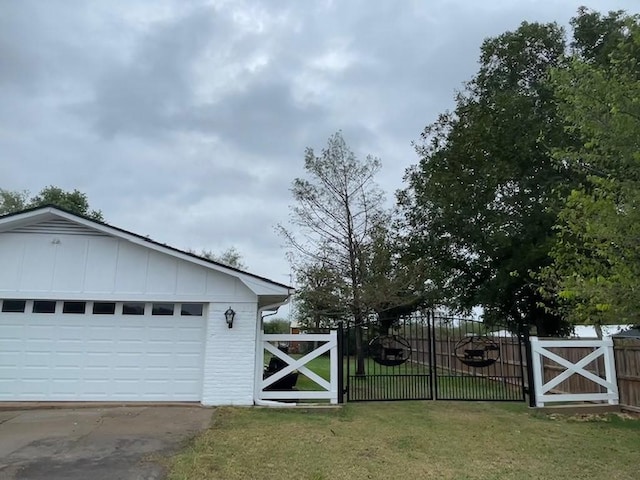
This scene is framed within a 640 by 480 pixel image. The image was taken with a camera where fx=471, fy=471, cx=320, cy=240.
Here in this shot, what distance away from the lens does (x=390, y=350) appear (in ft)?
35.0

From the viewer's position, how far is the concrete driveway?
17.6 ft

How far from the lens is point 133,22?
11.1m

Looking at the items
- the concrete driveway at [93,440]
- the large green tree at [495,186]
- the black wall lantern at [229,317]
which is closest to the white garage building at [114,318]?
the black wall lantern at [229,317]

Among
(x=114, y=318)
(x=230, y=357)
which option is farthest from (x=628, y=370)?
(x=114, y=318)

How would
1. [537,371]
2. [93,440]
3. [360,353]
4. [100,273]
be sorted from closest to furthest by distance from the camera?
[93,440], [100,273], [537,371], [360,353]

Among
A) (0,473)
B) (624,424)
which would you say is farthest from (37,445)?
(624,424)

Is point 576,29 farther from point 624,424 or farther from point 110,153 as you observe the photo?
point 110,153

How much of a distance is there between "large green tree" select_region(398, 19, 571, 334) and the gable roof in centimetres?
1127

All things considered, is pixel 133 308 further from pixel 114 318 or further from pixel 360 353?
pixel 360 353

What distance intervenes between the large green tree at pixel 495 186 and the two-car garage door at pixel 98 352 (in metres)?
12.7

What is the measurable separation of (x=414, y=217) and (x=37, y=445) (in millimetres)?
17964

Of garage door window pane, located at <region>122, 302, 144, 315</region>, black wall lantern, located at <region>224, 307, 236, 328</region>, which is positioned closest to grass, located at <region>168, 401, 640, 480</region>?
black wall lantern, located at <region>224, 307, 236, 328</region>

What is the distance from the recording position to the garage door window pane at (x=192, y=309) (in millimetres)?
10320

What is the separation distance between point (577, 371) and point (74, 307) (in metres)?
11.0
